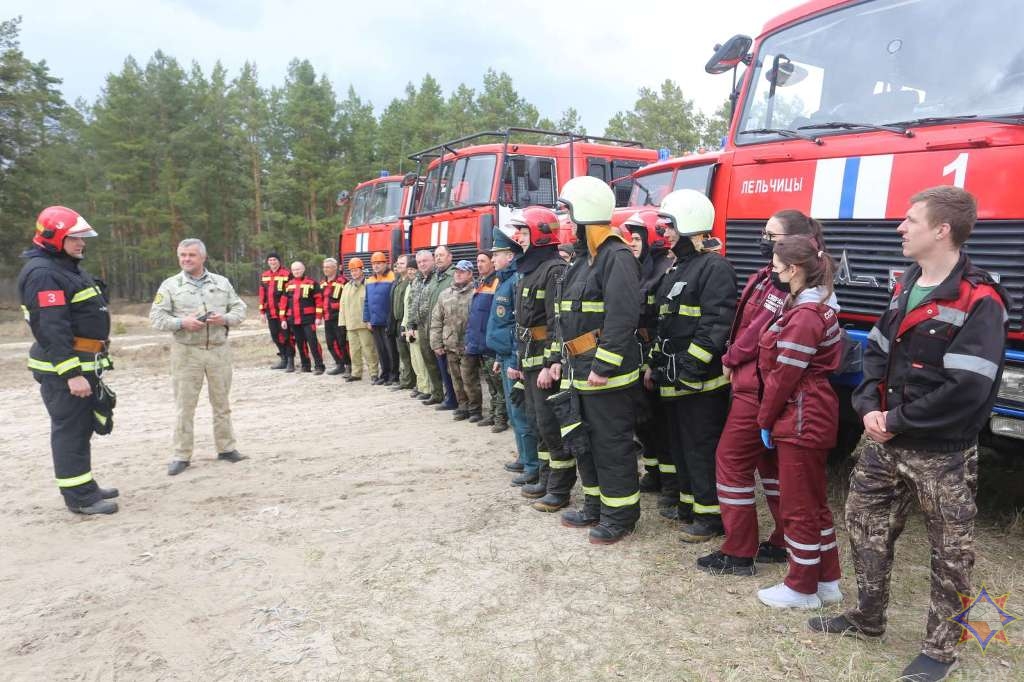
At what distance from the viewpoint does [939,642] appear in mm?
2562

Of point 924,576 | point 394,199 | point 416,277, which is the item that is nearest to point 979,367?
point 924,576

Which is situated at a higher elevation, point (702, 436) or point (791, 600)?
point (702, 436)

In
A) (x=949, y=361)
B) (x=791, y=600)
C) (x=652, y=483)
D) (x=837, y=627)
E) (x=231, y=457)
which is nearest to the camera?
(x=949, y=361)

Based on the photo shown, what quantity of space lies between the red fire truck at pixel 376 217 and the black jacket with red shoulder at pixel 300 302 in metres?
1.46

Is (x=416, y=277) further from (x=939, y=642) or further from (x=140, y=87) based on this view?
(x=140, y=87)

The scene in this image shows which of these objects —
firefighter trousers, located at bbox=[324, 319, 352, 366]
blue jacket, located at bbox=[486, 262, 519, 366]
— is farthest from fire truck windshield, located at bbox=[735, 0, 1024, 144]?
firefighter trousers, located at bbox=[324, 319, 352, 366]

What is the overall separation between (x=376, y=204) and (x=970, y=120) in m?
11.6

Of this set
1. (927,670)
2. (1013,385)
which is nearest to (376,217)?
(1013,385)

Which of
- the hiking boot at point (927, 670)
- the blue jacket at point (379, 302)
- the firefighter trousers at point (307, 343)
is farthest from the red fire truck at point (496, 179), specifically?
the hiking boot at point (927, 670)

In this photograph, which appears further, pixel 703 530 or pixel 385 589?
pixel 703 530

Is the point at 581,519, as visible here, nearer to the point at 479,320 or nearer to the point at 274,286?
the point at 479,320

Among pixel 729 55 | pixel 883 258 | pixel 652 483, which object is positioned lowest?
pixel 652 483

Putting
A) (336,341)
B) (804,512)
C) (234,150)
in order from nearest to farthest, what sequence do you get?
(804,512) → (336,341) → (234,150)

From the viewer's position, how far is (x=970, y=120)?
3213 millimetres
